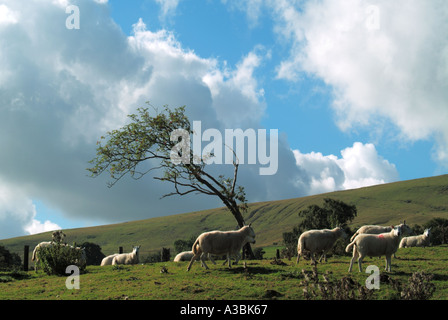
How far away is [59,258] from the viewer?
24.7 m

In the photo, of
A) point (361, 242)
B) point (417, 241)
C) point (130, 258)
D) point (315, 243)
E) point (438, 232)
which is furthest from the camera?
point (438, 232)

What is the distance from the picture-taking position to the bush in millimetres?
24672

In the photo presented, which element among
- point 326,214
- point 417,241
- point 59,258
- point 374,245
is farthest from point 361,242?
point 326,214

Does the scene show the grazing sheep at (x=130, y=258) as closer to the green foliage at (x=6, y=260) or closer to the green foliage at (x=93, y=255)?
the green foliage at (x=6, y=260)

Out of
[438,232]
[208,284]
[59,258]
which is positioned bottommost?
[438,232]

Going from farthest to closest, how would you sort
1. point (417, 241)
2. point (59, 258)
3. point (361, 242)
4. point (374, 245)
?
point (417, 241) → point (59, 258) → point (374, 245) → point (361, 242)

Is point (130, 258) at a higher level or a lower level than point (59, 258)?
lower

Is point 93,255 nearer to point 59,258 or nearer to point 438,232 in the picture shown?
point 438,232

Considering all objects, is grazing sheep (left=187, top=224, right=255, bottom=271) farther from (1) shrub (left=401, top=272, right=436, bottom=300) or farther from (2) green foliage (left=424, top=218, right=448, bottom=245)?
(2) green foliage (left=424, top=218, right=448, bottom=245)

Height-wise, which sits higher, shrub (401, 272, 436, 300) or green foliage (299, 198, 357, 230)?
green foliage (299, 198, 357, 230)

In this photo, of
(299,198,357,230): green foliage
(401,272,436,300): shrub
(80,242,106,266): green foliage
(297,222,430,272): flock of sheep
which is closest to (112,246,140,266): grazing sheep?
(297,222,430,272): flock of sheep
